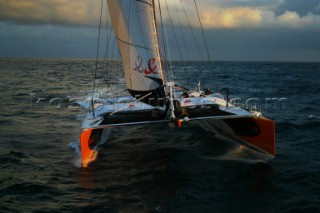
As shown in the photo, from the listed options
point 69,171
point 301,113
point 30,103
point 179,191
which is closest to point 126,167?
point 69,171

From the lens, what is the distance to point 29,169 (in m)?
9.78

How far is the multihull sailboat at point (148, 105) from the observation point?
10305 mm

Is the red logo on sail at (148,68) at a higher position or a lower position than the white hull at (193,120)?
higher

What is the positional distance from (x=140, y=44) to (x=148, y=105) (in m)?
2.16

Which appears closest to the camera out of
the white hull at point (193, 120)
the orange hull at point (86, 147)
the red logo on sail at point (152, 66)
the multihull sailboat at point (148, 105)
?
the orange hull at point (86, 147)

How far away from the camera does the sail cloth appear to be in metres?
11.5

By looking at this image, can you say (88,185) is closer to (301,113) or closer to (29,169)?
(29,169)

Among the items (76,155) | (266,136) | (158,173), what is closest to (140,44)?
(76,155)

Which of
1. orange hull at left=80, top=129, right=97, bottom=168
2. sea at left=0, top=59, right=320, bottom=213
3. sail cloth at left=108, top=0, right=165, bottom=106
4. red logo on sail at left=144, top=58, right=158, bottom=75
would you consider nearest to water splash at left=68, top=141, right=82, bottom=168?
sea at left=0, top=59, right=320, bottom=213

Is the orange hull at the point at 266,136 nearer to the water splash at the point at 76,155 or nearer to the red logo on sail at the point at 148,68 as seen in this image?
the red logo on sail at the point at 148,68

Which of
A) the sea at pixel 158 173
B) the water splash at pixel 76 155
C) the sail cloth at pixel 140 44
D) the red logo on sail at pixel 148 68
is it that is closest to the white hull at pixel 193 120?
the water splash at pixel 76 155

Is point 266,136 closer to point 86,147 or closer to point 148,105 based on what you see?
point 148,105

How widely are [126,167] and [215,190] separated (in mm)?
2866

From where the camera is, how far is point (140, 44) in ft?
38.5
